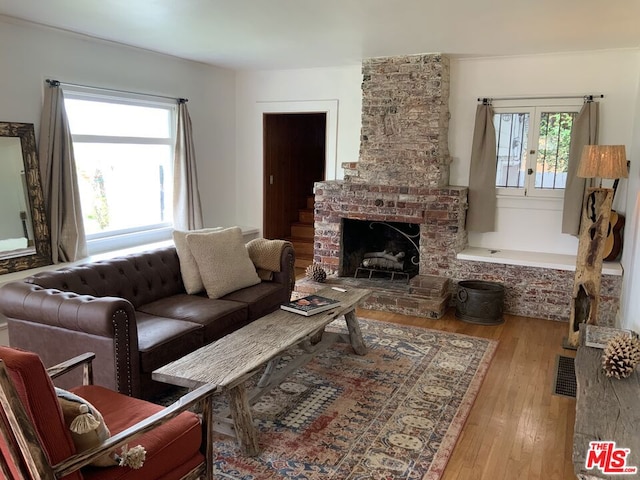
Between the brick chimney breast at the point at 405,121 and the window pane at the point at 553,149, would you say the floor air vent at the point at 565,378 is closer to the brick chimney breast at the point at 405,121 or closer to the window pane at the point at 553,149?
the window pane at the point at 553,149

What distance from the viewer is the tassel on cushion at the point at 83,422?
1.70 metres

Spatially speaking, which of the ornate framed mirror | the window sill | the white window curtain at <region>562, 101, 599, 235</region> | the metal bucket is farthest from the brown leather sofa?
the white window curtain at <region>562, 101, 599, 235</region>

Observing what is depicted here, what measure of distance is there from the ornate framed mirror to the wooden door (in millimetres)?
2954

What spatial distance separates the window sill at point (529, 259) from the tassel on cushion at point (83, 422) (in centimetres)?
414

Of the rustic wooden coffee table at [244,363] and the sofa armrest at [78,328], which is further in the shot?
the sofa armrest at [78,328]

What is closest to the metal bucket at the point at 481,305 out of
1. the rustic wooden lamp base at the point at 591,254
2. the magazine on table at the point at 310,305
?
the rustic wooden lamp base at the point at 591,254

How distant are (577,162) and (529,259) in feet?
3.39

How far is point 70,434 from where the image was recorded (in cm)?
169

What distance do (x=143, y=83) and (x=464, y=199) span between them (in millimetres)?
3532

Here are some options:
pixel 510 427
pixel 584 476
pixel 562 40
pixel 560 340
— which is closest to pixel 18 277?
pixel 510 427

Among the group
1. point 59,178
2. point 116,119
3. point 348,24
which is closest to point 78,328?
point 59,178

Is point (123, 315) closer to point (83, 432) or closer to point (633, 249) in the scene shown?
point (83, 432)

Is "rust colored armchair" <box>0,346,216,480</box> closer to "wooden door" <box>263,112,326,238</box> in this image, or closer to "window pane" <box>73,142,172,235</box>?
"window pane" <box>73,142,172,235</box>

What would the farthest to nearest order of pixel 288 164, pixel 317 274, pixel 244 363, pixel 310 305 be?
pixel 288 164 < pixel 317 274 < pixel 310 305 < pixel 244 363
